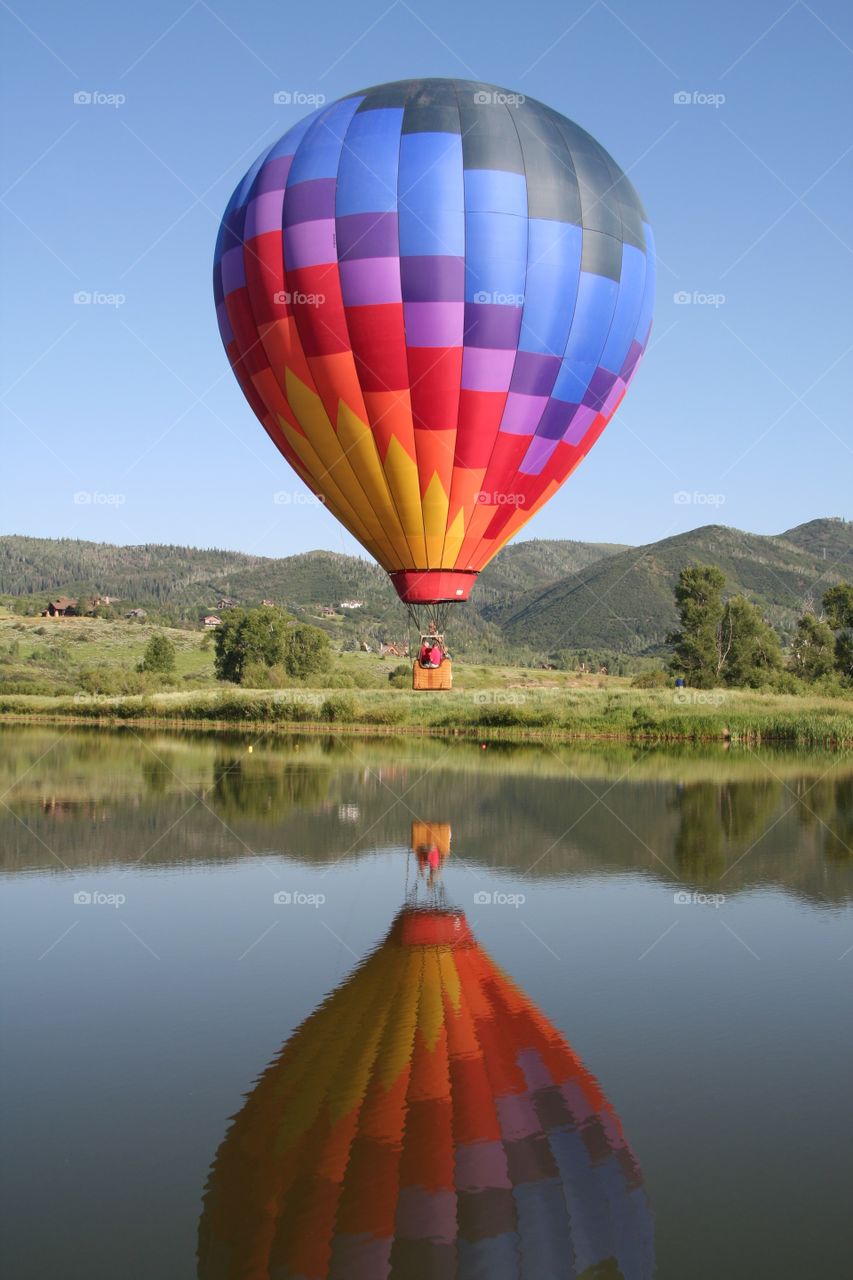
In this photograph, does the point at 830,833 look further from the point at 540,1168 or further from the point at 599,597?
the point at 599,597

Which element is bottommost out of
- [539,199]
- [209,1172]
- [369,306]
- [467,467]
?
[209,1172]

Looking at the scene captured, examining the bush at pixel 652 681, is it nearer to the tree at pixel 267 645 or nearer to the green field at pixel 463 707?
the green field at pixel 463 707

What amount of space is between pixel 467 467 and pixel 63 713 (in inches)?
1588

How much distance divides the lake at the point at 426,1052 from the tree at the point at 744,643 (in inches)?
1802

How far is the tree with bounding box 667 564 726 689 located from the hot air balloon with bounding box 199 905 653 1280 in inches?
2243

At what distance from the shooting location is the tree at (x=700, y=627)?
6681 centimetres

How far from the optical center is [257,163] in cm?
2028

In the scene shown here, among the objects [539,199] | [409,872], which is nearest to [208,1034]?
[409,872]

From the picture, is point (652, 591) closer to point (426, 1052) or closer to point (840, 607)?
point (840, 607)

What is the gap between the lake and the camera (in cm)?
716

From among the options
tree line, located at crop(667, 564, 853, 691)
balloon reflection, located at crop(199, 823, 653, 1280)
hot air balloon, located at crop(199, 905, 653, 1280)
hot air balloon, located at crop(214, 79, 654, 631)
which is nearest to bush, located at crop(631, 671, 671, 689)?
tree line, located at crop(667, 564, 853, 691)

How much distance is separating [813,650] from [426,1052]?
62.0 metres

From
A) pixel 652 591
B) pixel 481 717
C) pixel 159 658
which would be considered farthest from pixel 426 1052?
pixel 652 591

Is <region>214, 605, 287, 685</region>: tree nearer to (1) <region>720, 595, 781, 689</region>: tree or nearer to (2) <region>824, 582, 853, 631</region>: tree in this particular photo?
(1) <region>720, 595, 781, 689</region>: tree
